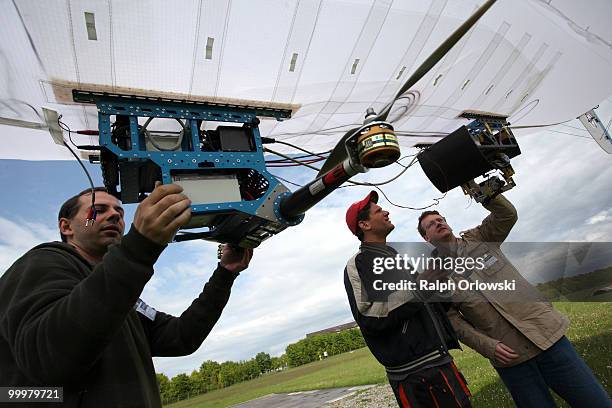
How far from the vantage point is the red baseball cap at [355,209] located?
2.91 meters

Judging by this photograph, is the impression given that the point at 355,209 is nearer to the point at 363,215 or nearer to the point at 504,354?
the point at 363,215

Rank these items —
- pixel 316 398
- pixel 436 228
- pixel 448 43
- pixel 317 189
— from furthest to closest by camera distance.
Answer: pixel 316 398 → pixel 436 228 → pixel 317 189 → pixel 448 43

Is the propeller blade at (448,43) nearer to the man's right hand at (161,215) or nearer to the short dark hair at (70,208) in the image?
the man's right hand at (161,215)

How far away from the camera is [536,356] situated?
2.60m

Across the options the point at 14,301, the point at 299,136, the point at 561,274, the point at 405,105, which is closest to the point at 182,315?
the point at 14,301

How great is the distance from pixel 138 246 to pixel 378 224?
2.15 meters

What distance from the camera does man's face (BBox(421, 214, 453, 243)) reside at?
3182 mm

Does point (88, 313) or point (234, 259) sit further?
point (234, 259)

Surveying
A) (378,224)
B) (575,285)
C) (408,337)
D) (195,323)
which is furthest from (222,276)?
(575,285)

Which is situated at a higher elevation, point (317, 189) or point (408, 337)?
point (317, 189)

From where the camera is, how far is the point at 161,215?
928 mm

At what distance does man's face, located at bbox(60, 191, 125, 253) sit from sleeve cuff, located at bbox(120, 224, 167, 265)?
884 mm

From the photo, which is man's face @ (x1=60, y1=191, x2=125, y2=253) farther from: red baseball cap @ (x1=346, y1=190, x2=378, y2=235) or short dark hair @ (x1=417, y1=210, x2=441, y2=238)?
short dark hair @ (x1=417, y1=210, x2=441, y2=238)

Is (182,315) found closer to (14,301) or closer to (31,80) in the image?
(14,301)
